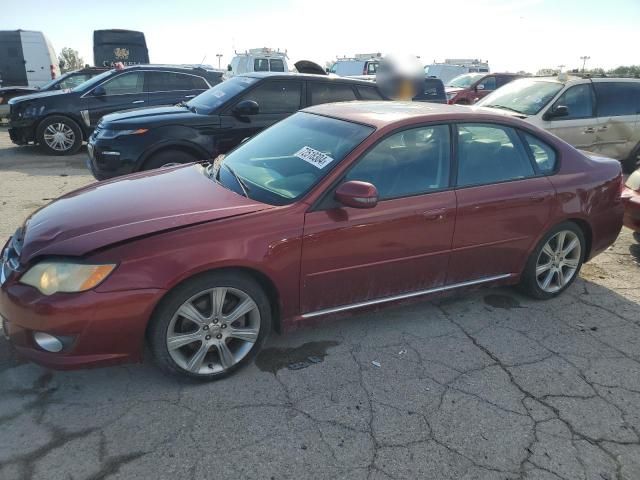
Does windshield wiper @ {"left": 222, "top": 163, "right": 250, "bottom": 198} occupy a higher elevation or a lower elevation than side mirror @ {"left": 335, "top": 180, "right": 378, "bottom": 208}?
lower

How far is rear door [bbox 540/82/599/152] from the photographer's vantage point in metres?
7.37

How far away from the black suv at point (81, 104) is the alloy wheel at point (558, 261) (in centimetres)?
784

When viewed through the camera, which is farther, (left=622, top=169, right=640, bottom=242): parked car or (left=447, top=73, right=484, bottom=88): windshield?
(left=447, top=73, right=484, bottom=88): windshield

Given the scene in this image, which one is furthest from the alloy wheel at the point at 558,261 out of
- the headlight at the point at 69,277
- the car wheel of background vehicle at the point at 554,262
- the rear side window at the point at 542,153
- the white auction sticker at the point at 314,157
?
the headlight at the point at 69,277

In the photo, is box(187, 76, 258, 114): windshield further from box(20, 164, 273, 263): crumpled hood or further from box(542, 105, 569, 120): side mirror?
box(542, 105, 569, 120): side mirror

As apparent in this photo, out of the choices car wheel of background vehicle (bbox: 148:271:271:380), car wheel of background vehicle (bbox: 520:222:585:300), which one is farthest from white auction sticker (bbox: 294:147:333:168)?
car wheel of background vehicle (bbox: 520:222:585:300)

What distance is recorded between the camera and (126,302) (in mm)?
2438

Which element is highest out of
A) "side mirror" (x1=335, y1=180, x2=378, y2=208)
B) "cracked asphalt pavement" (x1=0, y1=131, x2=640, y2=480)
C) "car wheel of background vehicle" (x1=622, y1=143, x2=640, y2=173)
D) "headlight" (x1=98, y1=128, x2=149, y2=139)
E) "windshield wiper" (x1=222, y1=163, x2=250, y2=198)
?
"side mirror" (x1=335, y1=180, x2=378, y2=208)

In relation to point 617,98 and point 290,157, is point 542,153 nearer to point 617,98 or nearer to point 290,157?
point 290,157

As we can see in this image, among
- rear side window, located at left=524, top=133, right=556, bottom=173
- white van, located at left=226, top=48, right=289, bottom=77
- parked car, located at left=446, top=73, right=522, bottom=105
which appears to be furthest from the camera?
white van, located at left=226, top=48, right=289, bottom=77

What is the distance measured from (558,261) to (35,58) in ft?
55.0

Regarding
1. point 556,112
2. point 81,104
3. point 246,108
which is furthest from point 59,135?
point 556,112

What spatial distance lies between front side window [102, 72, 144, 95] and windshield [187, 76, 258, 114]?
3.28m

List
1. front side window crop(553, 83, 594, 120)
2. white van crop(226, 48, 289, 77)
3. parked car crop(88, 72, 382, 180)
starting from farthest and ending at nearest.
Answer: white van crop(226, 48, 289, 77) < front side window crop(553, 83, 594, 120) < parked car crop(88, 72, 382, 180)
